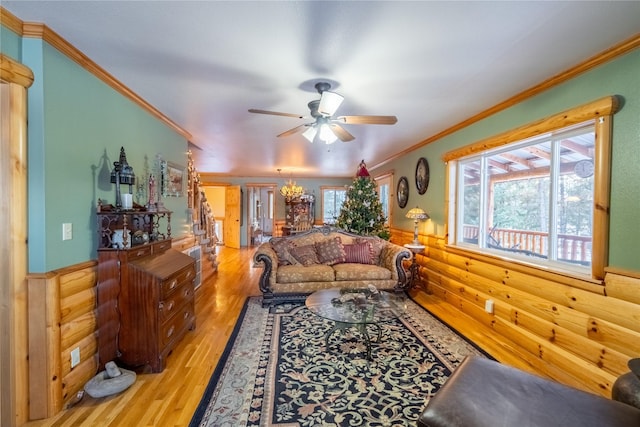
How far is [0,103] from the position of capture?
5.57 feet

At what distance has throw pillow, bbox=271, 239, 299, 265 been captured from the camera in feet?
14.3

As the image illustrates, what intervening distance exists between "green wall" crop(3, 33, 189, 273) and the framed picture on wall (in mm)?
816

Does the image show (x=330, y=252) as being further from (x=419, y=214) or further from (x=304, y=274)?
(x=419, y=214)

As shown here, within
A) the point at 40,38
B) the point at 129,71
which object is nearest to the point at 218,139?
the point at 129,71

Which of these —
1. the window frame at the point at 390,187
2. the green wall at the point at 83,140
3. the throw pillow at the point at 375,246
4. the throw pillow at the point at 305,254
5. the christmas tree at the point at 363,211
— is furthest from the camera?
the window frame at the point at 390,187

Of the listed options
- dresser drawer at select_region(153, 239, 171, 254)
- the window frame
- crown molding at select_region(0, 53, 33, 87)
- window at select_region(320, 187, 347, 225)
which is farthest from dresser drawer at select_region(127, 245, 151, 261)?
window at select_region(320, 187, 347, 225)

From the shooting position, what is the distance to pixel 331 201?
392 inches

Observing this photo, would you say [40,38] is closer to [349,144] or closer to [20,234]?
[20,234]

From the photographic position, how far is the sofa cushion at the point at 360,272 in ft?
13.4

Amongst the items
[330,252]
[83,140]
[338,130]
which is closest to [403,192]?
[330,252]

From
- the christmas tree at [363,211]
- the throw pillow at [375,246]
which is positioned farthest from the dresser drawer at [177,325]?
the christmas tree at [363,211]

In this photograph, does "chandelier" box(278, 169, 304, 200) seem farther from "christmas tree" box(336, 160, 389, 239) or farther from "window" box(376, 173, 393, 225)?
"christmas tree" box(336, 160, 389, 239)

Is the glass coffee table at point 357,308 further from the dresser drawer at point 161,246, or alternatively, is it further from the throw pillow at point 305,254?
the dresser drawer at point 161,246

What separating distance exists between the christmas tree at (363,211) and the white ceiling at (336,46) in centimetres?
235
